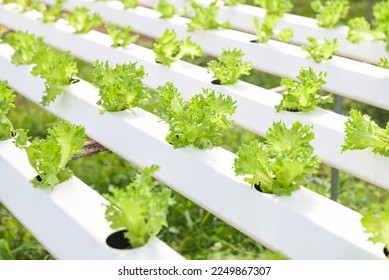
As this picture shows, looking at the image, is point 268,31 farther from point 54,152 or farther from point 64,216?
point 64,216

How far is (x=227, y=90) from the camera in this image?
3.28 meters

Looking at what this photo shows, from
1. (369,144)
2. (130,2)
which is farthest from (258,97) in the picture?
(130,2)

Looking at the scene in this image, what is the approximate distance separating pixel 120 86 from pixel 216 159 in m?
0.66

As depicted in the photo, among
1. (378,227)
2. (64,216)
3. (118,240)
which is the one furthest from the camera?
(64,216)

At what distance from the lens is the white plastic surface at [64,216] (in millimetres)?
2105

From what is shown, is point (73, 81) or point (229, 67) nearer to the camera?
point (229, 67)

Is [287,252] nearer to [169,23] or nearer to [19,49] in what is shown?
[19,49]

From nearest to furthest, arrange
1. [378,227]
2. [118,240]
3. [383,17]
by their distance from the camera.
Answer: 1. [378,227]
2. [118,240]
3. [383,17]

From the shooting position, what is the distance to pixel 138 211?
202 centimetres

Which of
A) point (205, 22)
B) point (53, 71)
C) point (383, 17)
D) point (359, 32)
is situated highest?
point (383, 17)

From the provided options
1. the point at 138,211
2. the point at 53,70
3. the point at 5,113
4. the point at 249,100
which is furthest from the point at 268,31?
the point at 138,211

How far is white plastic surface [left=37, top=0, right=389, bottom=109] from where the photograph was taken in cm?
325

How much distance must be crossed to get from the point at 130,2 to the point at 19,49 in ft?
4.29

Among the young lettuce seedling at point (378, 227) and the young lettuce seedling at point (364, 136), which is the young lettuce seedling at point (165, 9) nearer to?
the young lettuce seedling at point (364, 136)
